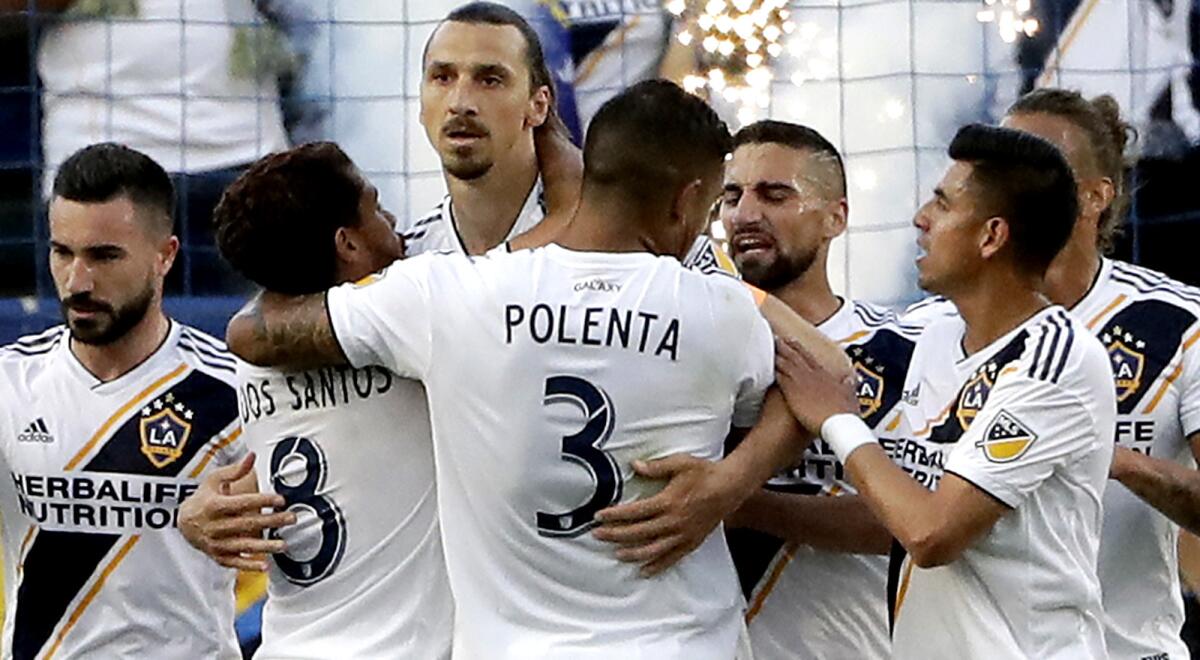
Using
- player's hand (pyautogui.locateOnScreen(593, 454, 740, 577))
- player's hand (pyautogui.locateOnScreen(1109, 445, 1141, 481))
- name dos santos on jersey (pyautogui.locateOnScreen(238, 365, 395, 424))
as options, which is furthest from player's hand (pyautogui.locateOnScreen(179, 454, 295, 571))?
player's hand (pyautogui.locateOnScreen(1109, 445, 1141, 481))

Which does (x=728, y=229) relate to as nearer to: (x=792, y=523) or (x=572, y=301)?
(x=792, y=523)

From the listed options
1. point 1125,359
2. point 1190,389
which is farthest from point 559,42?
point 1190,389

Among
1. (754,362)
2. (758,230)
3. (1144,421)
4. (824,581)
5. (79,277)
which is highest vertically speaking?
(758,230)

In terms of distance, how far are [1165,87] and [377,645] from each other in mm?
7841

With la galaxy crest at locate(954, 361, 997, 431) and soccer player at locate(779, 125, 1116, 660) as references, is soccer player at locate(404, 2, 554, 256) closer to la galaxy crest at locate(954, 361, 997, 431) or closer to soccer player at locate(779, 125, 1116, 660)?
soccer player at locate(779, 125, 1116, 660)

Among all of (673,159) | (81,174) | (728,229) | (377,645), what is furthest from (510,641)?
(81,174)

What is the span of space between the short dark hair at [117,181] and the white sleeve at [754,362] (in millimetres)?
1903

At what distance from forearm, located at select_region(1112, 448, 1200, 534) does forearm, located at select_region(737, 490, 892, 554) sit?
0.56 m

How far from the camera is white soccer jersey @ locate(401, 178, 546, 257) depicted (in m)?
4.65

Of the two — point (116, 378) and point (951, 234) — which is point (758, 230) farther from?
point (116, 378)

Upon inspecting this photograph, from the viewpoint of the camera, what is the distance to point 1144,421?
15.0ft

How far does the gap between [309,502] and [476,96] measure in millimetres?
1263

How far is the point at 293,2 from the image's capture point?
10.6 metres

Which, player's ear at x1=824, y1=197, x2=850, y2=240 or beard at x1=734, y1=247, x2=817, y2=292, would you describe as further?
player's ear at x1=824, y1=197, x2=850, y2=240
